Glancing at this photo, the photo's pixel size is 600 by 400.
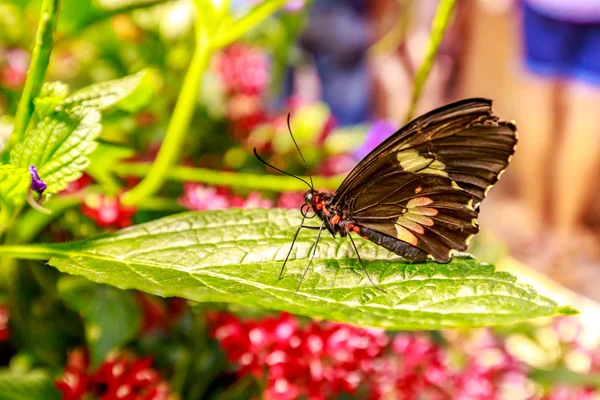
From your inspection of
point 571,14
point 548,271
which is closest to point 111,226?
point 571,14

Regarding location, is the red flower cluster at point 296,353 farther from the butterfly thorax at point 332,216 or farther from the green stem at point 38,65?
the green stem at point 38,65

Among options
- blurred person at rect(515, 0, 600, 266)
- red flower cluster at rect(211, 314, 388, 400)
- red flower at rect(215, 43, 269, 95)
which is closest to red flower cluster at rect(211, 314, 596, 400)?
red flower cluster at rect(211, 314, 388, 400)

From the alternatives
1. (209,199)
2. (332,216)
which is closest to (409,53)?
(209,199)

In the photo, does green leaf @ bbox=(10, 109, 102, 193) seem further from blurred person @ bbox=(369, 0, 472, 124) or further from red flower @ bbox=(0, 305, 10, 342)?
blurred person @ bbox=(369, 0, 472, 124)

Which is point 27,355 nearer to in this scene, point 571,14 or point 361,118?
point 571,14

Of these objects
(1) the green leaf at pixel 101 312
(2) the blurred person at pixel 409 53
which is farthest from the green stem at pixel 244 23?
(2) the blurred person at pixel 409 53

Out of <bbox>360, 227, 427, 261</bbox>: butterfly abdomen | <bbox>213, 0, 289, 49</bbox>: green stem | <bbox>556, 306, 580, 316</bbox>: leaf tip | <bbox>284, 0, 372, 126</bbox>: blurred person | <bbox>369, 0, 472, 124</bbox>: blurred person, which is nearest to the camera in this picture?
<bbox>556, 306, 580, 316</bbox>: leaf tip
